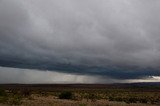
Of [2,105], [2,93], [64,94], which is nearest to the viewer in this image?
[2,105]

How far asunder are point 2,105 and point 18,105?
6.92 feet

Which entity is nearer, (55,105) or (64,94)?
(55,105)

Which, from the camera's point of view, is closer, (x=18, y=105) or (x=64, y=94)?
(x=18, y=105)

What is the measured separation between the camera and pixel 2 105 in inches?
1714

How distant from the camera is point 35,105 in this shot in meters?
45.9

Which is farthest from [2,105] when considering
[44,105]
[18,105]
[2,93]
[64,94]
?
[64,94]

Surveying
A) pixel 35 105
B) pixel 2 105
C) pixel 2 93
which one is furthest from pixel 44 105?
pixel 2 93

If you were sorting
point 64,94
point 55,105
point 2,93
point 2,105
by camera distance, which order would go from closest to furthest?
point 2,105 → point 55,105 → point 2,93 → point 64,94

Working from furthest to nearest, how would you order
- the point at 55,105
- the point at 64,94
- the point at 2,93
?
the point at 64,94, the point at 2,93, the point at 55,105

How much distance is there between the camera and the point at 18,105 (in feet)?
146

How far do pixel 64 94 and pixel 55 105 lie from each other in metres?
29.8

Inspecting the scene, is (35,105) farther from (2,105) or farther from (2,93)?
(2,93)

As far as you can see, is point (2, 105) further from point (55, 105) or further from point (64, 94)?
point (64, 94)

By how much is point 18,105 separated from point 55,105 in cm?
543
